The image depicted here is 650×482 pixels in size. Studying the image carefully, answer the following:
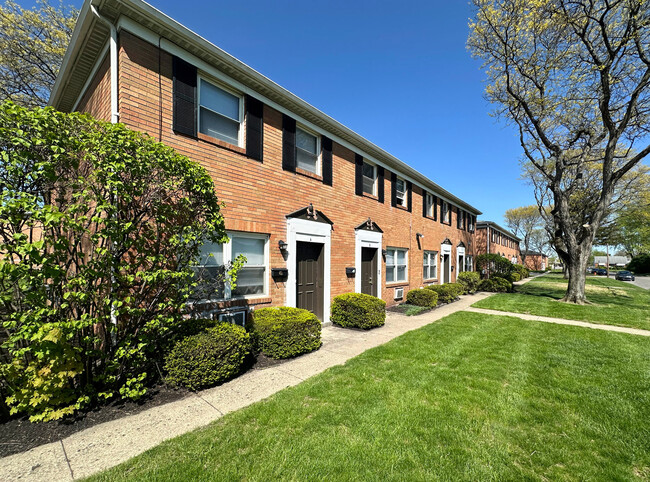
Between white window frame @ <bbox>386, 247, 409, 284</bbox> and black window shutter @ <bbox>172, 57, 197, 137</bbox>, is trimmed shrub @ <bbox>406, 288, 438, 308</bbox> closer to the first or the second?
white window frame @ <bbox>386, 247, 409, 284</bbox>

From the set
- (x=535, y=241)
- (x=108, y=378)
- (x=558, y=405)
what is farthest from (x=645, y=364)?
(x=535, y=241)

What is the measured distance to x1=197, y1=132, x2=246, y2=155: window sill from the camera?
5414mm

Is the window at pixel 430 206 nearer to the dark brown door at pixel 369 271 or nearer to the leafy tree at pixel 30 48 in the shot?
the dark brown door at pixel 369 271

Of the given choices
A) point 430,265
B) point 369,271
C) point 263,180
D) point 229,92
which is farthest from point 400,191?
point 229,92

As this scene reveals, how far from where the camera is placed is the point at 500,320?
8984mm

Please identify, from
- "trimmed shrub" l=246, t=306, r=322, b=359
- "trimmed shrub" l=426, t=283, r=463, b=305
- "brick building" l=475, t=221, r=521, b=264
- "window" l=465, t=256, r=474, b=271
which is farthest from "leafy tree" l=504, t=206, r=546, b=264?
"trimmed shrub" l=246, t=306, r=322, b=359

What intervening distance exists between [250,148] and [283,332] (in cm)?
401

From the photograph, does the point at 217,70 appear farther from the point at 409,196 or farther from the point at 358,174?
the point at 409,196

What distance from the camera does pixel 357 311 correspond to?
777 cm

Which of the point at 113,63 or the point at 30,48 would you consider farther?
the point at 30,48

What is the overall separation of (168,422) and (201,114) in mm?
5268

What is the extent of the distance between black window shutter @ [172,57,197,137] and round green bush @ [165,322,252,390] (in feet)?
12.1

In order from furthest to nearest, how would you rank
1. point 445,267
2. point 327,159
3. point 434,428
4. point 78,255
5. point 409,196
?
point 445,267 → point 409,196 → point 327,159 → point 78,255 → point 434,428

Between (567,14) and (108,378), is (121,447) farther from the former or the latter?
(567,14)
